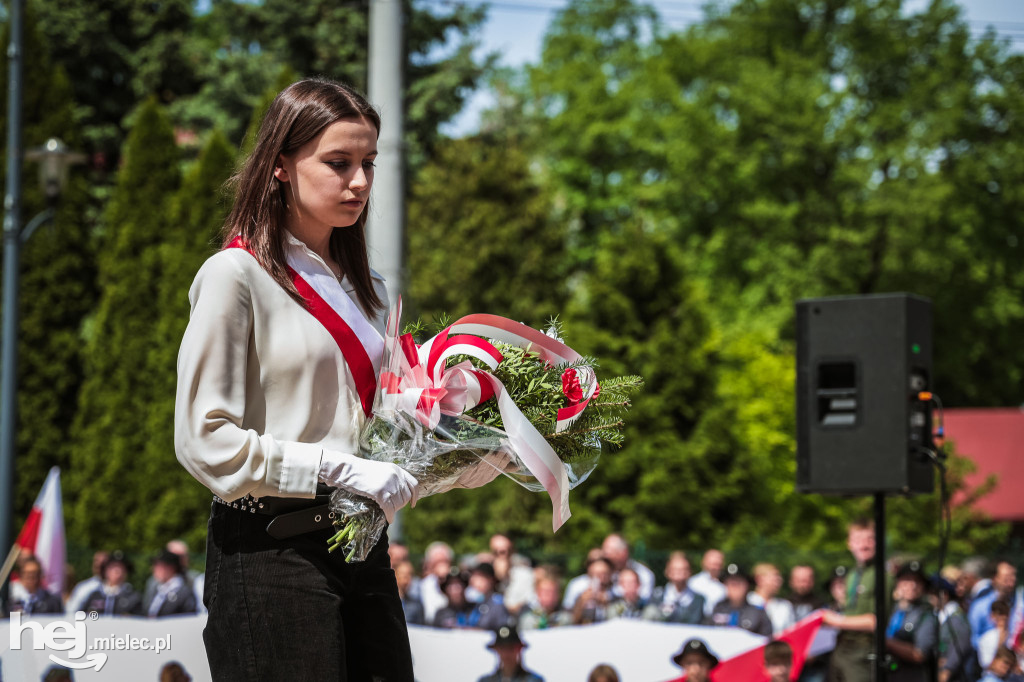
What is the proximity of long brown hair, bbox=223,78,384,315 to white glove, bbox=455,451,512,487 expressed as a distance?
49 cm

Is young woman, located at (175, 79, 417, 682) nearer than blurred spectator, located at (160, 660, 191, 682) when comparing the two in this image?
Yes

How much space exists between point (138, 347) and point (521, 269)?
25.4 feet

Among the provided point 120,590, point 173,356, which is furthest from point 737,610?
point 173,356

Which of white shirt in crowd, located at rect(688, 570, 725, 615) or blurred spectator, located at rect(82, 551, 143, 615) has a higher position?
blurred spectator, located at rect(82, 551, 143, 615)

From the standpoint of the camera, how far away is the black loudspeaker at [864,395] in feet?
21.3

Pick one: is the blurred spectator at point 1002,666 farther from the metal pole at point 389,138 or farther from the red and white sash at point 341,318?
the red and white sash at point 341,318

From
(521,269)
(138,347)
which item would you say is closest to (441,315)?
(138,347)

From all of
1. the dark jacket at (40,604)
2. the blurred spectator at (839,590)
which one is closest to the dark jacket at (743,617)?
the blurred spectator at (839,590)

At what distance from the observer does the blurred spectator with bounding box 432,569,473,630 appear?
980cm

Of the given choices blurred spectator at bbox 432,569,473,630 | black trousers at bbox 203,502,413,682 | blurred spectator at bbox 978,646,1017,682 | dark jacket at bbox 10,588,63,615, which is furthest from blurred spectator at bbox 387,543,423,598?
black trousers at bbox 203,502,413,682

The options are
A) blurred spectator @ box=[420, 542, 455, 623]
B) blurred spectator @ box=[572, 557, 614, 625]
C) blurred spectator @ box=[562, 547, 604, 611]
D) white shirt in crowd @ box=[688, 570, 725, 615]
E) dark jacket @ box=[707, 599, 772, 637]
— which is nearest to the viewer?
dark jacket @ box=[707, 599, 772, 637]

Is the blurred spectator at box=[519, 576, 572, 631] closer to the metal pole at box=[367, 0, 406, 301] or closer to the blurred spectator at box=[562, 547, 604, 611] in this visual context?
the blurred spectator at box=[562, 547, 604, 611]

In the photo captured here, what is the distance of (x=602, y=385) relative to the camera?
267 cm

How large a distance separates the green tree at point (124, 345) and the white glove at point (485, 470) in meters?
17.7
